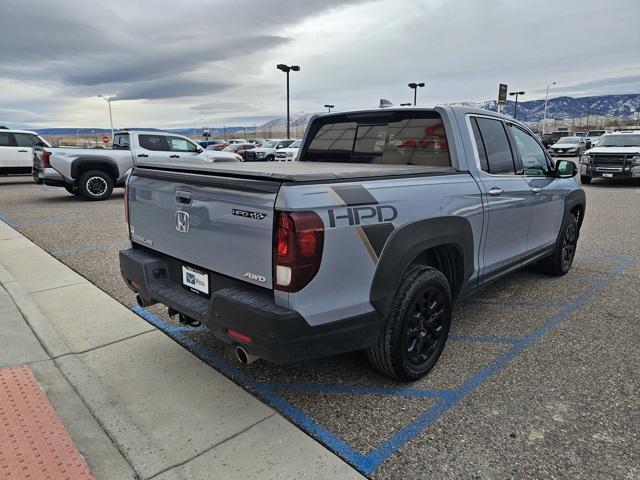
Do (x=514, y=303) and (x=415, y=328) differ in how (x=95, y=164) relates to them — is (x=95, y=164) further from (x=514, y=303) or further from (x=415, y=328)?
(x=415, y=328)

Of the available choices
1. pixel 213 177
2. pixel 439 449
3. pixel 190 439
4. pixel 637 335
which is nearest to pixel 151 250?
pixel 213 177

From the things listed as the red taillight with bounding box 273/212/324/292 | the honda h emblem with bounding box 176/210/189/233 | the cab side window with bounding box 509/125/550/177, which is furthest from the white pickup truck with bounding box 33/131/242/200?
the red taillight with bounding box 273/212/324/292

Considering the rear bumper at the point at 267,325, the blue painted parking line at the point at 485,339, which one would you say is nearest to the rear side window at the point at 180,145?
the rear bumper at the point at 267,325

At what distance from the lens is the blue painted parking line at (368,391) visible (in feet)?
8.04

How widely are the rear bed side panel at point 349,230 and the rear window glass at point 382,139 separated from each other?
91 centimetres

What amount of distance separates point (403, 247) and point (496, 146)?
1849mm

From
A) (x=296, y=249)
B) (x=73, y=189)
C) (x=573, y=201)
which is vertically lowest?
(x=73, y=189)

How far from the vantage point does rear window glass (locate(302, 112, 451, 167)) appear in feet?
11.9

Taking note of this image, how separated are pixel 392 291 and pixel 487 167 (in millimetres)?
1656

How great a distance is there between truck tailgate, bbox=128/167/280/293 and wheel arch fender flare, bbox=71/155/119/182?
943cm

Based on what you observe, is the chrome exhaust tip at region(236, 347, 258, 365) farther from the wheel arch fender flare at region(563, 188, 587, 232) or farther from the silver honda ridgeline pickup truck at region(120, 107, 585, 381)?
the wheel arch fender flare at region(563, 188, 587, 232)

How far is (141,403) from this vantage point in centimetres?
287

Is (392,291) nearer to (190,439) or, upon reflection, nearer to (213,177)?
(213,177)

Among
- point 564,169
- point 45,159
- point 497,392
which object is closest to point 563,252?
point 564,169
